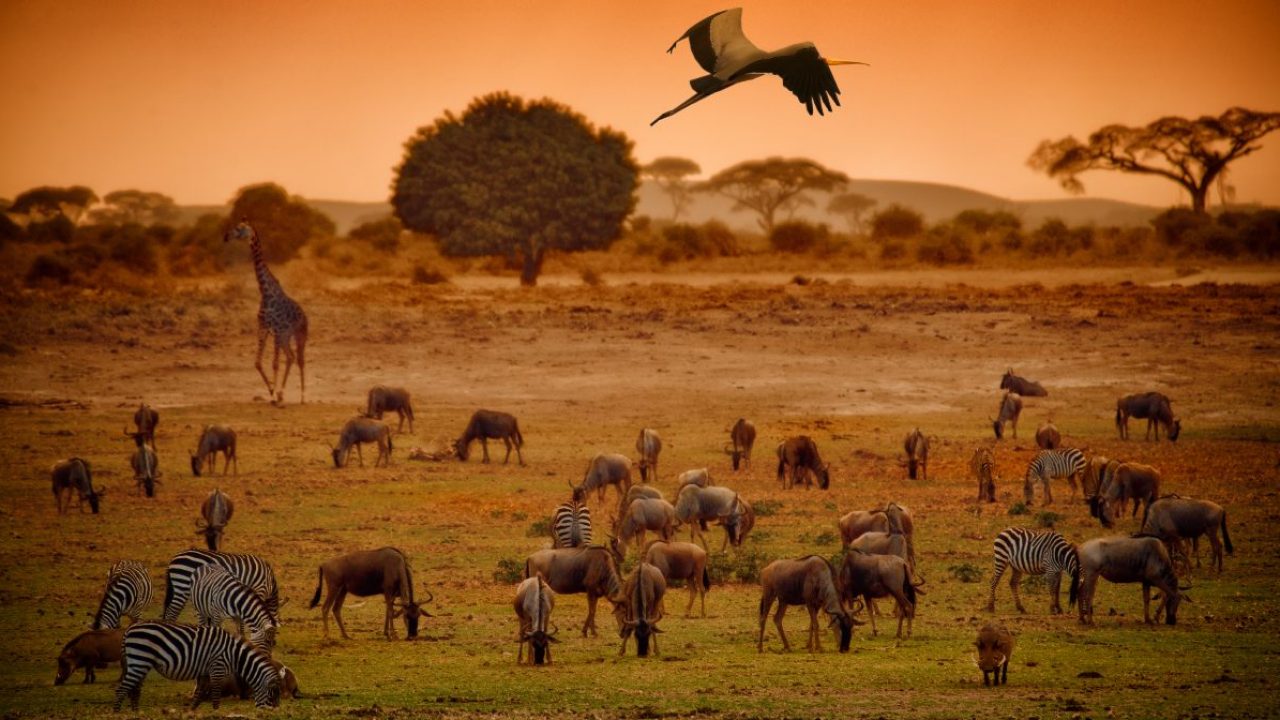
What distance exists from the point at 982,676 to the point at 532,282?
179 ft

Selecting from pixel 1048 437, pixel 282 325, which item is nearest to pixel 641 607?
pixel 1048 437

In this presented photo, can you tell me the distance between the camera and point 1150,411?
1266 inches

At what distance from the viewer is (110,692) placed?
47.1 ft

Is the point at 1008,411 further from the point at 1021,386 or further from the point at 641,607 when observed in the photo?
the point at 641,607

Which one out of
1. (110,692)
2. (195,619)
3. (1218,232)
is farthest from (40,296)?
(1218,232)

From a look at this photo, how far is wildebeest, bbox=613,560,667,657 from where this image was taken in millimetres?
15812

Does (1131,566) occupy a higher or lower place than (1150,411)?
lower

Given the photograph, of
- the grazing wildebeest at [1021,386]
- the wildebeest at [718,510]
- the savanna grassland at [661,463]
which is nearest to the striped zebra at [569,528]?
the savanna grassland at [661,463]

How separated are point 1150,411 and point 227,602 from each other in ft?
73.8

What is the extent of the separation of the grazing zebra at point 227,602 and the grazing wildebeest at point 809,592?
522 centimetres

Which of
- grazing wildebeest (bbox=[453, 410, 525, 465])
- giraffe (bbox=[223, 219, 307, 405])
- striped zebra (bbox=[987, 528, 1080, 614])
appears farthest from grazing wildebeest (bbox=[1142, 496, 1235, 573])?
giraffe (bbox=[223, 219, 307, 405])

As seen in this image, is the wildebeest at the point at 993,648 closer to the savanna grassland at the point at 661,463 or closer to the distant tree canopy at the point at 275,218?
the savanna grassland at the point at 661,463

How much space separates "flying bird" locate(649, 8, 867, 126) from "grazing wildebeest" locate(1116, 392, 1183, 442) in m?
21.3

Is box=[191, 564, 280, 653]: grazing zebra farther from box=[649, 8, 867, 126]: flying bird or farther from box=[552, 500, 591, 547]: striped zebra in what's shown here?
box=[649, 8, 867, 126]: flying bird
